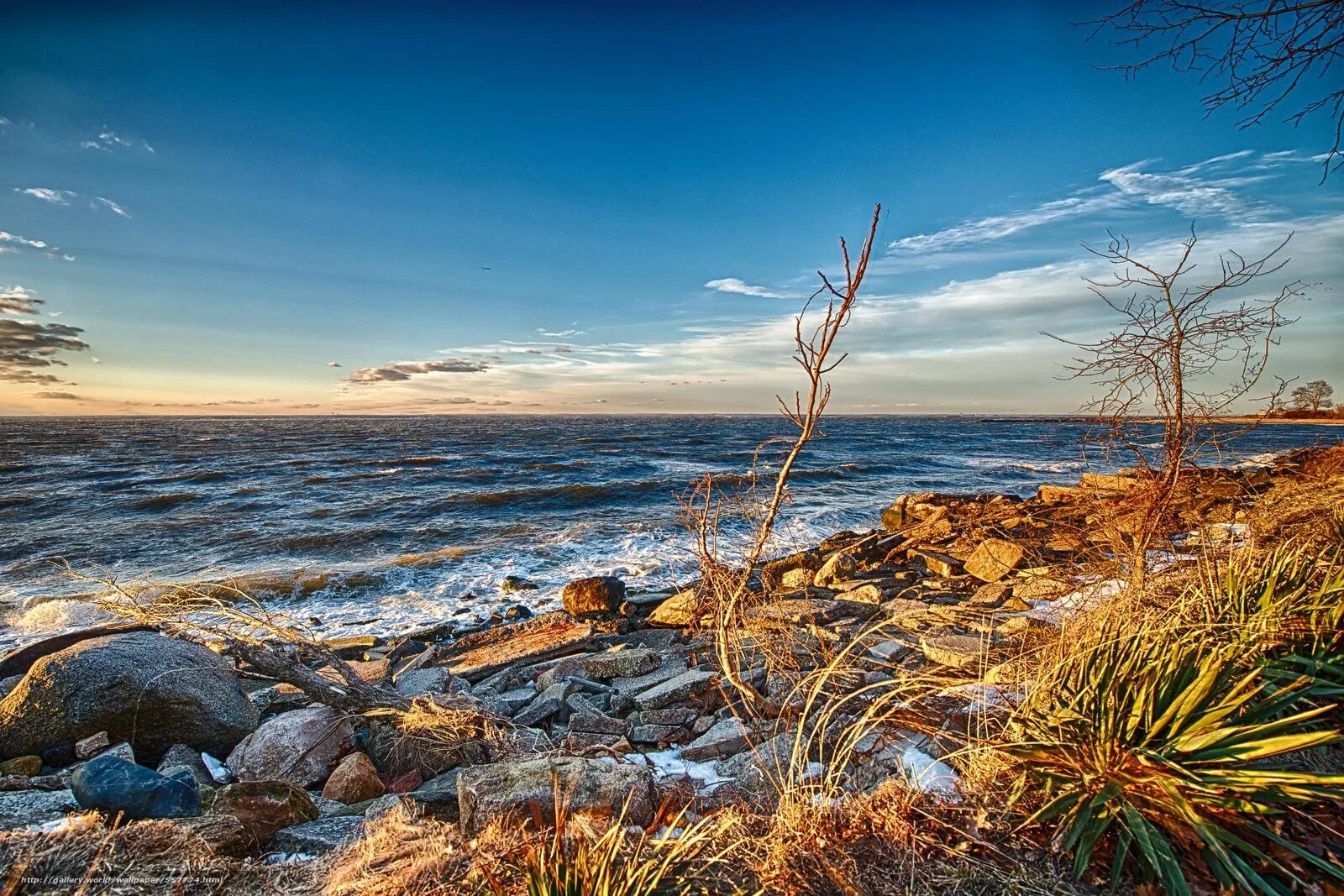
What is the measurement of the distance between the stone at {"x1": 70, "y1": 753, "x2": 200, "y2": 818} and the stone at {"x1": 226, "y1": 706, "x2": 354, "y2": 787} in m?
1.43

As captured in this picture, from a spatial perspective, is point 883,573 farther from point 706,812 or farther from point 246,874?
point 246,874

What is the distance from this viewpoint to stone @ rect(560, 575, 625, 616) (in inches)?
425

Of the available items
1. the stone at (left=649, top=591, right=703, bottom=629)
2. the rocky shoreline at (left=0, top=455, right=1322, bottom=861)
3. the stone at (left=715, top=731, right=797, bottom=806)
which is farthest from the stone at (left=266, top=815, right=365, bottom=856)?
the stone at (left=649, top=591, right=703, bottom=629)

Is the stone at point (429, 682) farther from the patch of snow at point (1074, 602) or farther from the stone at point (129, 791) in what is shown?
the patch of snow at point (1074, 602)

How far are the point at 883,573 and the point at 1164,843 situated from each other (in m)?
10.6

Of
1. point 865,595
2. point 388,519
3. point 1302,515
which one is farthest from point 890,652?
point 388,519

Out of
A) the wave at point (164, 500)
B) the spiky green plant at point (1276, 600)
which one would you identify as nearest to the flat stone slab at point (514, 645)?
the spiky green plant at point (1276, 600)

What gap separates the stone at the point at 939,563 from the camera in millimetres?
11906

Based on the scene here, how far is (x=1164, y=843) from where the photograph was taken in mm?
2154

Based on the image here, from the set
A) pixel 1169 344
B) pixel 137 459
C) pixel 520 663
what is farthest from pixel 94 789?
pixel 137 459

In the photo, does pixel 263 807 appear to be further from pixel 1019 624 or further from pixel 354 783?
pixel 1019 624

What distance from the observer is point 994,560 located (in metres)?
11.0

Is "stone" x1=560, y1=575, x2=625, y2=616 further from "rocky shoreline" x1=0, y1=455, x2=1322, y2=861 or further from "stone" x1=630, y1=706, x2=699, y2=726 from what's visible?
"stone" x1=630, y1=706, x2=699, y2=726

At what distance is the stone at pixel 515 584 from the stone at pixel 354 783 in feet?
27.0
